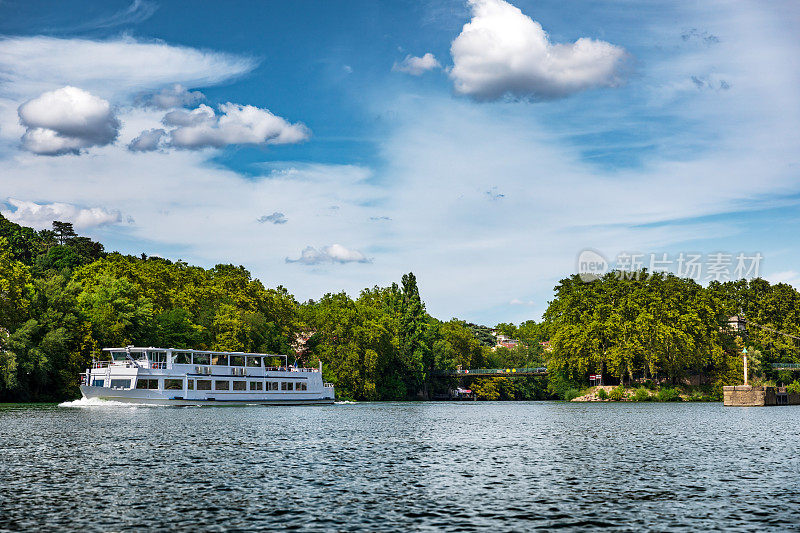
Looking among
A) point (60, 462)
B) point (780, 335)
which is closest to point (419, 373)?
point (780, 335)

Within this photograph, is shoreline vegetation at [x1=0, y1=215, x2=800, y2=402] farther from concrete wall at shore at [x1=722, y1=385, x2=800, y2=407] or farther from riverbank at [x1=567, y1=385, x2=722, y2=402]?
concrete wall at shore at [x1=722, y1=385, x2=800, y2=407]

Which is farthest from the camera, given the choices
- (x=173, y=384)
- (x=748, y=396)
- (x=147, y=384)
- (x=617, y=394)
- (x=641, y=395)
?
(x=617, y=394)

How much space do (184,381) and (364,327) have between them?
165 ft

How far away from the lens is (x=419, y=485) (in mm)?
30516

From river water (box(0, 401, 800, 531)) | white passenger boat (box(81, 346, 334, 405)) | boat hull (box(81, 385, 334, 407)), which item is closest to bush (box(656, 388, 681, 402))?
white passenger boat (box(81, 346, 334, 405))

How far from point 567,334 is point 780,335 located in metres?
52.1

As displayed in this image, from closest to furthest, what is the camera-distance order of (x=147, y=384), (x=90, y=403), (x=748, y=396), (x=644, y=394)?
(x=90, y=403) → (x=147, y=384) → (x=748, y=396) → (x=644, y=394)

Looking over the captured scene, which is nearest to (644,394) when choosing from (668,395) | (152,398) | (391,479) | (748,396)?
(668,395)

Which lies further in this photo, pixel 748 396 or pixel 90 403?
pixel 748 396

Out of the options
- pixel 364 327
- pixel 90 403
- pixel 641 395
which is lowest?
pixel 641 395

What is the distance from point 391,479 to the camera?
32.3 m

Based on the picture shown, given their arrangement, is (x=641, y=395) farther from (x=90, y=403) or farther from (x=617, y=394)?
(x=90, y=403)

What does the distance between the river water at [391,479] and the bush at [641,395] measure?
264 ft

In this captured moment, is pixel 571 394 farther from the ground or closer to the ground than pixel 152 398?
closer to the ground
